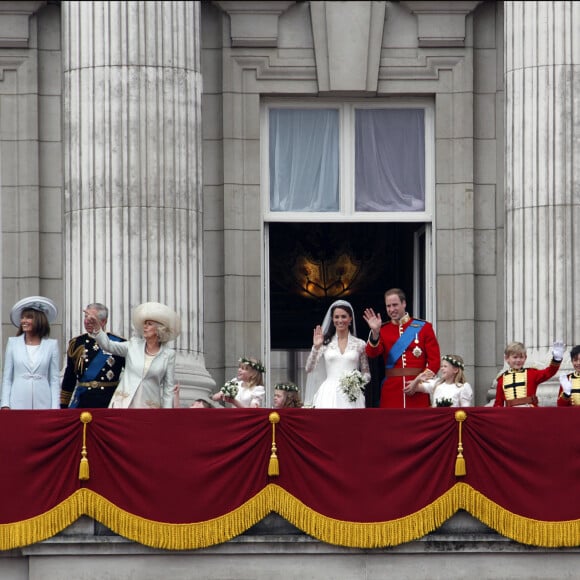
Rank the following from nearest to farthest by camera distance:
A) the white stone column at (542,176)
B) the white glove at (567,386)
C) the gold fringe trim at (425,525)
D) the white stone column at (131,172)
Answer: the gold fringe trim at (425,525)
the white glove at (567,386)
the white stone column at (131,172)
the white stone column at (542,176)

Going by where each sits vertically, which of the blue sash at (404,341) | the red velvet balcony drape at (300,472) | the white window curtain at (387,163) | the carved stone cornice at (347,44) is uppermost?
the carved stone cornice at (347,44)

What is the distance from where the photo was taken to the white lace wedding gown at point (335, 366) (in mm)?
23656

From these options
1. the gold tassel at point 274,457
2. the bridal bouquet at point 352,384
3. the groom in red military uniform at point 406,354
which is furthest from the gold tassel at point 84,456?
the groom in red military uniform at point 406,354

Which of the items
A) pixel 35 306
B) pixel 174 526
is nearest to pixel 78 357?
pixel 35 306

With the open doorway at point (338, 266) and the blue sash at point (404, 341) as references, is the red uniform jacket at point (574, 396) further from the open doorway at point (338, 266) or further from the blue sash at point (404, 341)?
the open doorway at point (338, 266)

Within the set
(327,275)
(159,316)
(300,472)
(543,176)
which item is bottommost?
(300,472)

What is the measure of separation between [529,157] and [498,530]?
655 cm

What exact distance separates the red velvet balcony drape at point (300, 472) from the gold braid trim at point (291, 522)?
0.01 meters

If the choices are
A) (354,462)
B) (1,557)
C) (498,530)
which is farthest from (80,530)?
(498,530)

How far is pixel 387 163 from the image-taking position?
95.5 ft

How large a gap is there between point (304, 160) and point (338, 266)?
423 cm

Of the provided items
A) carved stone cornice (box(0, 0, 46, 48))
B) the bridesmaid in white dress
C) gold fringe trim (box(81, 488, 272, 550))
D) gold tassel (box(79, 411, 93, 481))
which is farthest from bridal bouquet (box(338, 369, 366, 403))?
carved stone cornice (box(0, 0, 46, 48))

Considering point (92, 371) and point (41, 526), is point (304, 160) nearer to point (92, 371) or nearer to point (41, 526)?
point (92, 371)

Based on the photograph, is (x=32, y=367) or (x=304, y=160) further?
(x=304, y=160)
